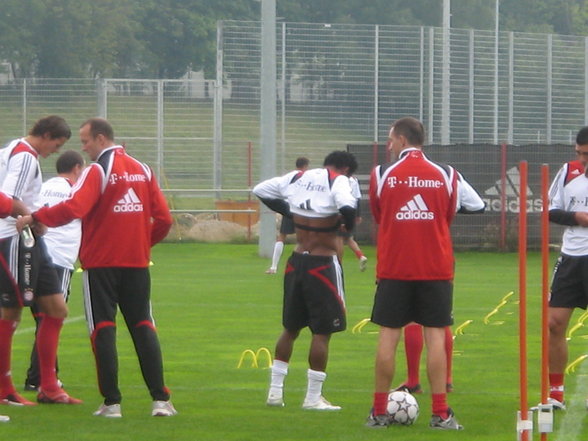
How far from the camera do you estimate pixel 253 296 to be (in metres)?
19.8

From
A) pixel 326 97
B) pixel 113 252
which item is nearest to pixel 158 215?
pixel 113 252

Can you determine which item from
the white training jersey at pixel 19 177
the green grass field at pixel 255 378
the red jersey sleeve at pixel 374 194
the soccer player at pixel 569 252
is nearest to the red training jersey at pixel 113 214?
the white training jersey at pixel 19 177

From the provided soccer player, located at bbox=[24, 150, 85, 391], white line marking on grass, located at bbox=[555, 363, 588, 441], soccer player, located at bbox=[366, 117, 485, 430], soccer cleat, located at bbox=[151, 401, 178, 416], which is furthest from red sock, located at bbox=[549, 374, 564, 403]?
soccer player, located at bbox=[24, 150, 85, 391]

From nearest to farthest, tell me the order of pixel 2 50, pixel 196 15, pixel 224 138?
1. pixel 224 138
2. pixel 2 50
3. pixel 196 15

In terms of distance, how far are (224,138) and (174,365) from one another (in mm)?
24020

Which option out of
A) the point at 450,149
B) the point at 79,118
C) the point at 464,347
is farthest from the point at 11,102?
the point at 464,347

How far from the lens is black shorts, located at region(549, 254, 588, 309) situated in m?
9.86

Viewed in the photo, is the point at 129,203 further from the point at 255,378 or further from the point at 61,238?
the point at 255,378

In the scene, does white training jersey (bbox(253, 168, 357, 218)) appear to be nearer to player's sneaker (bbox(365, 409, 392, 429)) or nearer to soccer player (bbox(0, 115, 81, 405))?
player's sneaker (bbox(365, 409, 392, 429))

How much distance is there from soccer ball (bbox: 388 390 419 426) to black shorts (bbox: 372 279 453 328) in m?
0.57

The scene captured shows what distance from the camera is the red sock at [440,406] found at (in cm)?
923

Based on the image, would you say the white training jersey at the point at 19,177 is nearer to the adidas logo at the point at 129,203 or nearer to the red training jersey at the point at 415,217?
the adidas logo at the point at 129,203

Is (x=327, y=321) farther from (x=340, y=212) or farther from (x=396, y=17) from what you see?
(x=396, y=17)

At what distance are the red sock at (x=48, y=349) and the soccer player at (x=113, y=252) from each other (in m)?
0.74
